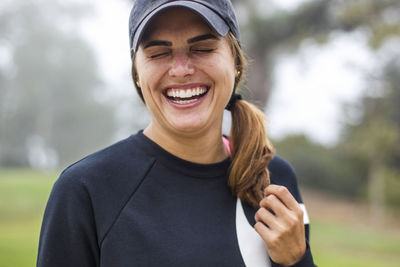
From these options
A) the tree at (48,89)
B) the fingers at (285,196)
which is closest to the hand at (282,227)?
the fingers at (285,196)

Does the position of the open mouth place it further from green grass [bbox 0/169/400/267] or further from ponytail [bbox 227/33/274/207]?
green grass [bbox 0/169/400/267]

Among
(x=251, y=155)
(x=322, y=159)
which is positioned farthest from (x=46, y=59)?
(x=251, y=155)

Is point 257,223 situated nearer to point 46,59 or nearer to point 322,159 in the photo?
point 322,159

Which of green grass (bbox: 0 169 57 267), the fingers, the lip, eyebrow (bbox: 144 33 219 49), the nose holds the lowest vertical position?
green grass (bbox: 0 169 57 267)

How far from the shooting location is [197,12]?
62.0 inches

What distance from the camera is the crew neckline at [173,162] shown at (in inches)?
70.8

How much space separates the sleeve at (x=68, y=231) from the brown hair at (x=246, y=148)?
605 mm

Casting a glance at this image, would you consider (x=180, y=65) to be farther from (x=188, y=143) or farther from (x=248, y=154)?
(x=248, y=154)

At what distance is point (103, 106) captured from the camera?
41.7 metres

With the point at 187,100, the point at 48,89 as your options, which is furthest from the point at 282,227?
the point at 48,89

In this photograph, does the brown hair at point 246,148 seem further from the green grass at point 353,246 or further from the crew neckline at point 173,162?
the green grass at point 353,246

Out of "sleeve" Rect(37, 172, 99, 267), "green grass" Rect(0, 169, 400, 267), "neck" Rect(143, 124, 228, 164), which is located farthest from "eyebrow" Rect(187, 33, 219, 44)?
"green grass" Rect(0, 169, 400, 267)

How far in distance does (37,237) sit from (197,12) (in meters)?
7.72

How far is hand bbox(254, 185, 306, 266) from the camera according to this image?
5.62 feet
